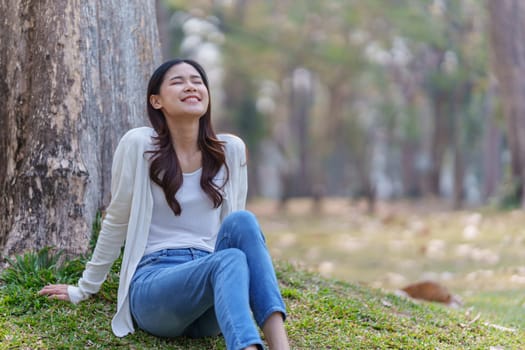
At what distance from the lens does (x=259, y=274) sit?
3.50 metres

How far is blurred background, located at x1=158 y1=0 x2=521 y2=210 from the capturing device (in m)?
20.7

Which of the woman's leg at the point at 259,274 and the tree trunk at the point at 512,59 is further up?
the tree trunk at the point at 512,59

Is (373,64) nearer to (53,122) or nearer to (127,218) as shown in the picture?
(53,122)

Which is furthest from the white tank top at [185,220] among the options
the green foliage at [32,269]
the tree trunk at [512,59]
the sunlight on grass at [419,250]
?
the tree trunk at [512,59]

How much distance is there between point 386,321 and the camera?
462 cm

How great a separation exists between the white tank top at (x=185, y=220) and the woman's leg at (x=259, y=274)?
0.27 metres

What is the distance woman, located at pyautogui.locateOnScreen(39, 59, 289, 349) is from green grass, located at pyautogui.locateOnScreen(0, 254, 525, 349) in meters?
0.10

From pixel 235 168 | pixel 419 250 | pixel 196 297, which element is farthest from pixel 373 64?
pixel 196 297

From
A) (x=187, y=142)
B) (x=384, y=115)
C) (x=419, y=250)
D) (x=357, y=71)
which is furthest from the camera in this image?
(x=384, y=115)

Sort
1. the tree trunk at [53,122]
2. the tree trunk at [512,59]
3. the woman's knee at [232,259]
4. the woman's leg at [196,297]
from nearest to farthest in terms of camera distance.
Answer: the woman's leg at [196,297], the woman's knee at [232,259], the tree trunk at [53,122], the tree trunk at [512,59]

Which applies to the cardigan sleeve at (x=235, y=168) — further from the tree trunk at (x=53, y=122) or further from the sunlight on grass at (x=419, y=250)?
the sunlight on grass at (x=419, y=250)

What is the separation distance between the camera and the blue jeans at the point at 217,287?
10.7ft

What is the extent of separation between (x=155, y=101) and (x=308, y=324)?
1.53m

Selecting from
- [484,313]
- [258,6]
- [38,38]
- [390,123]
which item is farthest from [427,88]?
[38,38]
